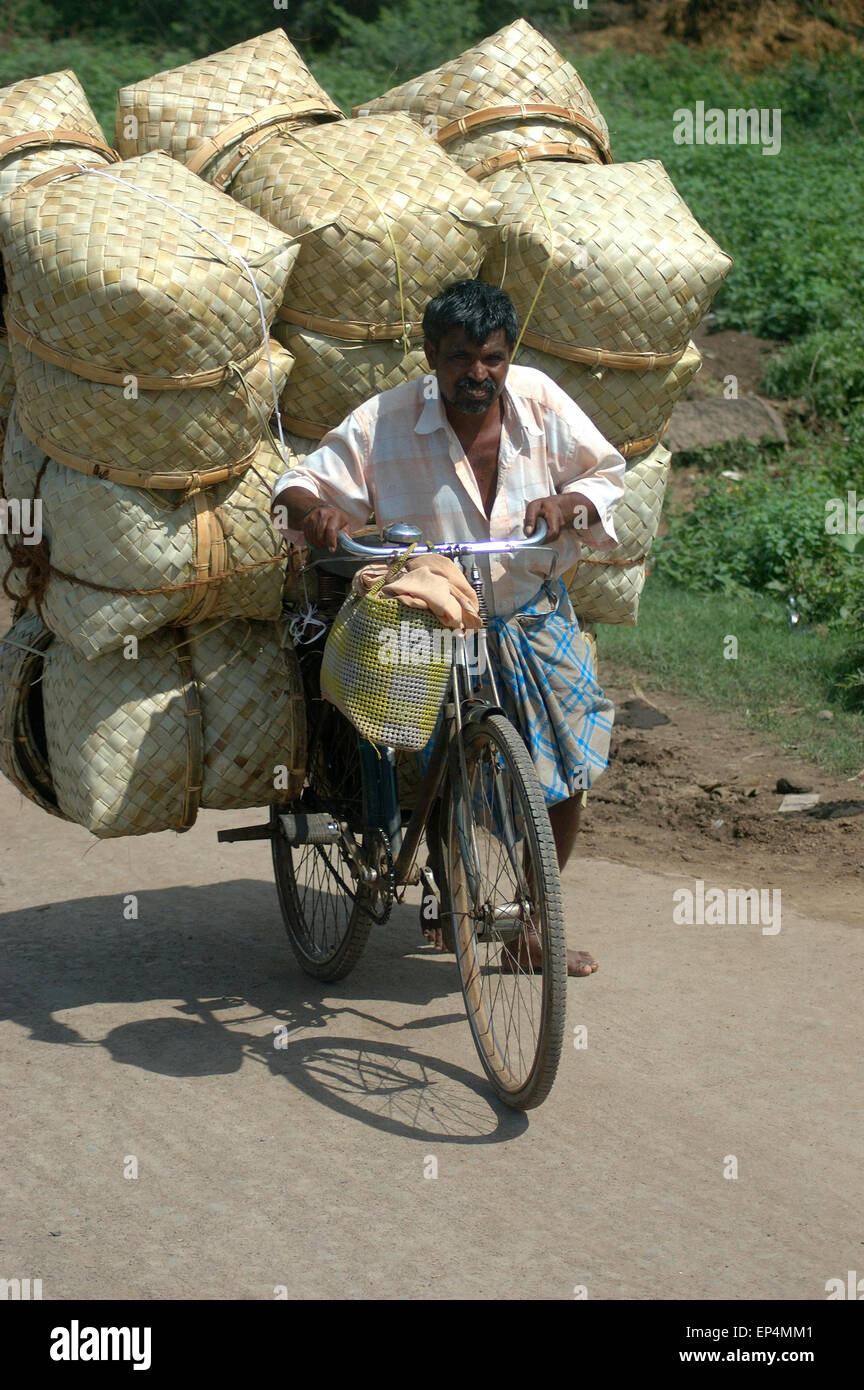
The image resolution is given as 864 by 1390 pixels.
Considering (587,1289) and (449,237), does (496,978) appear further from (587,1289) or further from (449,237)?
(449,237)

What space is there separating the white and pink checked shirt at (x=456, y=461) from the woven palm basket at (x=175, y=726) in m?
0.54

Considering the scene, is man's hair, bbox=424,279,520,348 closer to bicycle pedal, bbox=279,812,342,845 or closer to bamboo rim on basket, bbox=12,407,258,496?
bamboo rim on basket, bbox=12,407,258,496

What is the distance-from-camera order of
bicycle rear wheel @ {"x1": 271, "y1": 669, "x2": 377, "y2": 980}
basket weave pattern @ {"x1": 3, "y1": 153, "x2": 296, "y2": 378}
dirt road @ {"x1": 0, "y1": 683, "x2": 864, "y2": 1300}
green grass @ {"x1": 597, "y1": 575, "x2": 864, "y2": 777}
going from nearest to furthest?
1. dirt road @ {"x1": 0, "y1": 683, "x2": 864, "y2": 1300}
2. basket weave pattern @ {"x1": 3, "y1": 153, "x2": 296, "y2": 378}
3. bicycle rear wheel @ {"x1": 271, "y1": 669, "x2": 377, "y2": 980}
4. green grass @ {"x1": 597, "y1": 575, "x2": 864, "y2": 777}

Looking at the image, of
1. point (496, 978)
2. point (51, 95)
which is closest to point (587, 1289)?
point (496, 978)

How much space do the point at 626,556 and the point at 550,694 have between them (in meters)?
0.70

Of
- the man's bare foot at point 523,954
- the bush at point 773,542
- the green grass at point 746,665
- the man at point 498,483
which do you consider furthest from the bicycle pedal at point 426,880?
the bush at point 773,542

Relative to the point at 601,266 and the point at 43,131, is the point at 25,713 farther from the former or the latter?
A: the point at 601,266

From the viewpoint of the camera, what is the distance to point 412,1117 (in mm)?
3455

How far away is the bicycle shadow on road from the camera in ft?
11.8

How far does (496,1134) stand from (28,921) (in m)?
2.04

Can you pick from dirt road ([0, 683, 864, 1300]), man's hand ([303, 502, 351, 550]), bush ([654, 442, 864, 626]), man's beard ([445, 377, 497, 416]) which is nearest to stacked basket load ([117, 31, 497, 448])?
man's beard ([445, 377, 497, 416])

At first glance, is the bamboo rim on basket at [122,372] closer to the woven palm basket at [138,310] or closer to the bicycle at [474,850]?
the woven palm basket at [138,310]

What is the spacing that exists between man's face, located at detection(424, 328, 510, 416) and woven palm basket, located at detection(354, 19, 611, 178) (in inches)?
32.3
